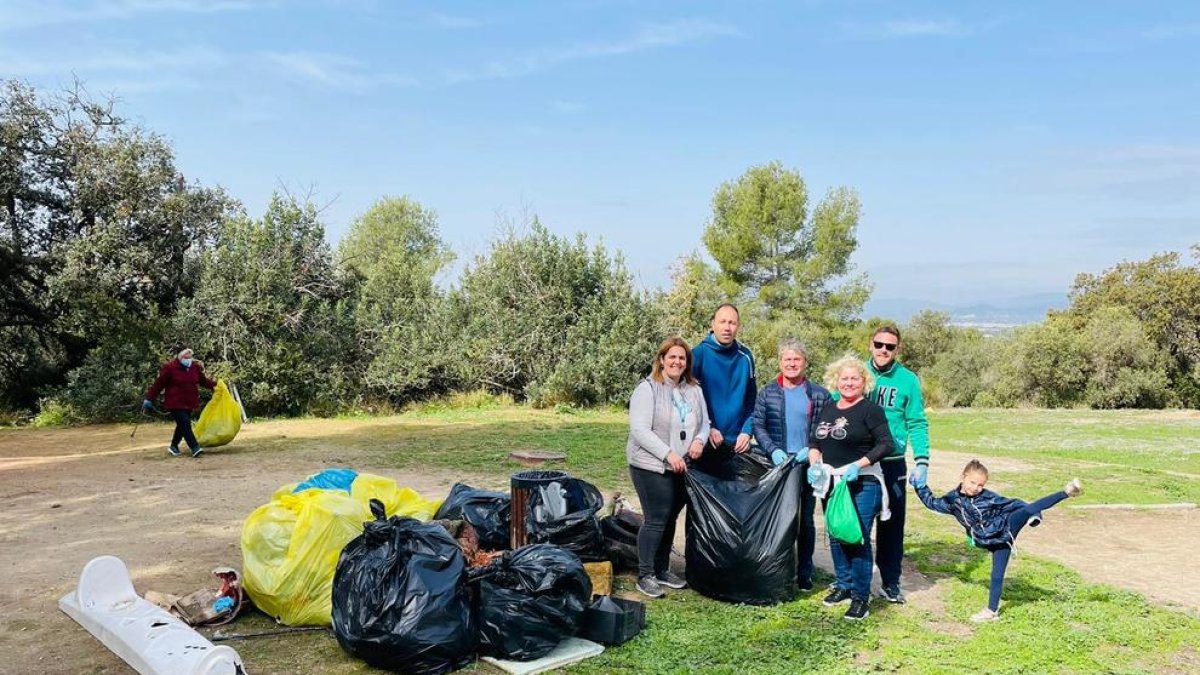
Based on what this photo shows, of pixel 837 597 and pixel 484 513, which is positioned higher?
pixel 484 513

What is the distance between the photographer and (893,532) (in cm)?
486

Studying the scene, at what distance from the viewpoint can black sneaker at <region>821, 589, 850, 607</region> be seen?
467 cm

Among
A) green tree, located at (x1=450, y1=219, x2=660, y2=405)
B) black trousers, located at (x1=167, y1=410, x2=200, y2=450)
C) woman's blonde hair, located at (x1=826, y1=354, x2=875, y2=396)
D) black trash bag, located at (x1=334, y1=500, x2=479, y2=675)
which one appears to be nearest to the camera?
black trash bag, located at (x1=334, y1=500, x2=479, y2=675)

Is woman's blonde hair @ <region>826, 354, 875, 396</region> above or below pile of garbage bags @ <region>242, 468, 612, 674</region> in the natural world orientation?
above

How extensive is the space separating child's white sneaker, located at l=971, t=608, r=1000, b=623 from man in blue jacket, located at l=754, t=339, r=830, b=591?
3.06ft

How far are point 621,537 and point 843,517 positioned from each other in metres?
1.51

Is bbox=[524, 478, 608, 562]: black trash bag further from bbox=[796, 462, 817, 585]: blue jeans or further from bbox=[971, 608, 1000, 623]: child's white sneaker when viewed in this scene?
bbox=[971, 608, 1000, 623]: child's white sneaker

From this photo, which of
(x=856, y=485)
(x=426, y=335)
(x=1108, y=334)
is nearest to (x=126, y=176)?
(x=426, y=335)

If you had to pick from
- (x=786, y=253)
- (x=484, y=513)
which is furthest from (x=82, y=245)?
(x=786, y=253)

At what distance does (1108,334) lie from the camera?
29438 millimetres

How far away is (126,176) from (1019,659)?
55.3 feet

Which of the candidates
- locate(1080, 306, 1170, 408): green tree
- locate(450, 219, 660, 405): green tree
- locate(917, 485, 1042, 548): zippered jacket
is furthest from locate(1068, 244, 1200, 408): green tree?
locate(917, 485, 1042, 548): zippered jacket

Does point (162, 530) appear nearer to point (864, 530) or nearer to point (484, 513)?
point (484, 513)

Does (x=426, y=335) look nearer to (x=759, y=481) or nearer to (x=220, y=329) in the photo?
(x=220, y=329)
